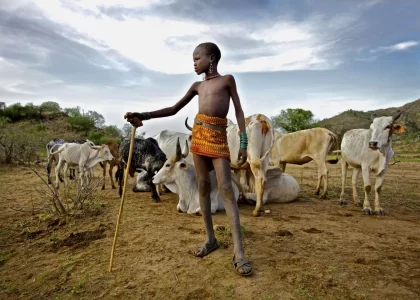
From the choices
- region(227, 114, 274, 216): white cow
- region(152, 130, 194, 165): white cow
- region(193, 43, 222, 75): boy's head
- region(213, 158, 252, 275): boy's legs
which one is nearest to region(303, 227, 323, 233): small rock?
region(227, 114, 274, 216): white cow

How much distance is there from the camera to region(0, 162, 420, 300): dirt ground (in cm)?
A: 265

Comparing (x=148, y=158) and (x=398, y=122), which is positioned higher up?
(x=398, y=122)

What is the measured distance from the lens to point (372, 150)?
5934 mm

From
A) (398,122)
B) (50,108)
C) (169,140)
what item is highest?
(50,108)

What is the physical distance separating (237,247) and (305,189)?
19.9ft

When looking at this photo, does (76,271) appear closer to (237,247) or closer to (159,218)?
(237,247)

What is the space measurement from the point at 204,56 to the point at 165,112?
29.8 inches

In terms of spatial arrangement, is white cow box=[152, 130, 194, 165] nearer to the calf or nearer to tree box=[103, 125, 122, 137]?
the calf

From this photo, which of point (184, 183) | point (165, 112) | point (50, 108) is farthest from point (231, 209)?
point (50, 108)

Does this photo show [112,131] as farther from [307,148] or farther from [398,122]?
[307,148]

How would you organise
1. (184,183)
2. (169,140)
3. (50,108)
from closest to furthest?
1. (184,183)
2. (169,140)
3. (50,108)

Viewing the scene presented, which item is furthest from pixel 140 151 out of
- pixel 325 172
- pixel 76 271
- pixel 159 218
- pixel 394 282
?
pixel 394 282

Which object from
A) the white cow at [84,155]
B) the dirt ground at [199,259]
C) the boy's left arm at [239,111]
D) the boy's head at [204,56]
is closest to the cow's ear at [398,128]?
the dirt ground at [199,259]

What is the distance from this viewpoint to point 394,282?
278cm
